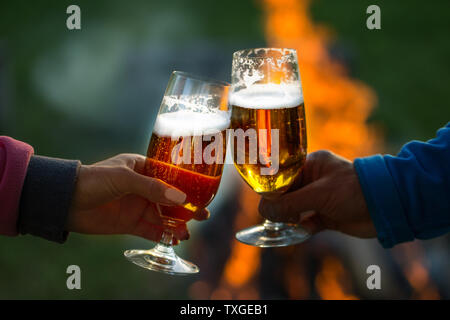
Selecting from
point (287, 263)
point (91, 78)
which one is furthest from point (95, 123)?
point (287, 263)

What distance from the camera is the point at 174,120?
1530 millimetres

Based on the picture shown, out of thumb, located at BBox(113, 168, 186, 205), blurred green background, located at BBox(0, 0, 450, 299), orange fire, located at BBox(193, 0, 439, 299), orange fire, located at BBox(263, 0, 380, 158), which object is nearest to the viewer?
thumb, located at BBox(113, 168, 186, 205)

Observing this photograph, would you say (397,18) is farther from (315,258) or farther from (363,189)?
(363,189)

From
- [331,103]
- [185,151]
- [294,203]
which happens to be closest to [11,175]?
[185,151]

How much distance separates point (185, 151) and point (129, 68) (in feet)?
14.0

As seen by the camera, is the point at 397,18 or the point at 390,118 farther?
the point at 397,18

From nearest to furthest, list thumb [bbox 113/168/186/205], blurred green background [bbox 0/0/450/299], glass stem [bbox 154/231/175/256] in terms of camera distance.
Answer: thumb [bbox 113/168/186/205] → glass stem [bbox 154/231/175/256] → blurred green background [bbox 0/0/450/299]

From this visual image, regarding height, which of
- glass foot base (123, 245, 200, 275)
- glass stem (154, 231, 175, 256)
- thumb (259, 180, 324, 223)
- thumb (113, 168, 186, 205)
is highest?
thumb (113, 168, 186, 205)

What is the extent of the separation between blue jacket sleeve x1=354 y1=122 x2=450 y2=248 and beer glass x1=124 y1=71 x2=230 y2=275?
1.90ft

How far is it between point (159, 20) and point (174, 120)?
5389 millimetres

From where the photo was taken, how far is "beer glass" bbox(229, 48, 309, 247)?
5.08ft

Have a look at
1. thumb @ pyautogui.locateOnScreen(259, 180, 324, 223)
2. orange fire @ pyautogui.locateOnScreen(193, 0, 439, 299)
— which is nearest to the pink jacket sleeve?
thumb @ pyautogui.locateOnScreen(259, 180, 324, 223)

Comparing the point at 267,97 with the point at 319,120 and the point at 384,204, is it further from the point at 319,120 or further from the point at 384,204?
the point at 319,120

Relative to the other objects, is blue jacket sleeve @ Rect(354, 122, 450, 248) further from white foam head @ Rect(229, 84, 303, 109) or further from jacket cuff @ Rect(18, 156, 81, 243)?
jacket cuff @ Rect(18, 156, 81, 243)
